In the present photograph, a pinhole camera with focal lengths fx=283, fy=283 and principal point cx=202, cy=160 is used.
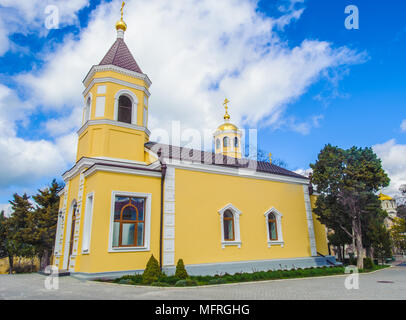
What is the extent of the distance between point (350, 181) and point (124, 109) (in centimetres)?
1193

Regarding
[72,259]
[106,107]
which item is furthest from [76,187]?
[106,107]

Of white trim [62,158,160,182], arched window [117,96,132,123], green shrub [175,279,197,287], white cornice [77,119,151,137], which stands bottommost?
green shrub [175,279,197,287]

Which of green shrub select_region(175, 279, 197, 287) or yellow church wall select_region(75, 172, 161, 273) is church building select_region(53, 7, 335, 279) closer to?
yellow church wall select_region(75, 172, 161, 273)

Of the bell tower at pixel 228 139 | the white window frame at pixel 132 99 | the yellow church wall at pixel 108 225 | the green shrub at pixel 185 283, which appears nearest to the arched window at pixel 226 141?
the bell tower at pixel 228 139

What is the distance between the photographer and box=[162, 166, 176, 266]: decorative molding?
37.8ft

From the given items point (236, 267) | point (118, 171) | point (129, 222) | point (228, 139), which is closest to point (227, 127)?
point (228, 139)

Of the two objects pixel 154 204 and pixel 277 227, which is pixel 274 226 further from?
pixel 154 204

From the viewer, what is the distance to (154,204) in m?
11.9

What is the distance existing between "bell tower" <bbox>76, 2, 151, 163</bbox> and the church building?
0.16 feet

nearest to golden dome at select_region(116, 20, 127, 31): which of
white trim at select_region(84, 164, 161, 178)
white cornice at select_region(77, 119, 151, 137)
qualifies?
white cornice at select_region(77, 119, 151, 137)

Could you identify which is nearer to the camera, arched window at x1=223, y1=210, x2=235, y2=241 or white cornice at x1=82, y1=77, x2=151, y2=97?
arched window at x1=223, y1=210, x2=235, y2=241

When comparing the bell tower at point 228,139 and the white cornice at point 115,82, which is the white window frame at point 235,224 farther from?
the bell tower at point 228,139

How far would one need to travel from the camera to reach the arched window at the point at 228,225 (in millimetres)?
13766

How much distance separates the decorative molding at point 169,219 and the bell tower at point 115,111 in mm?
2482
